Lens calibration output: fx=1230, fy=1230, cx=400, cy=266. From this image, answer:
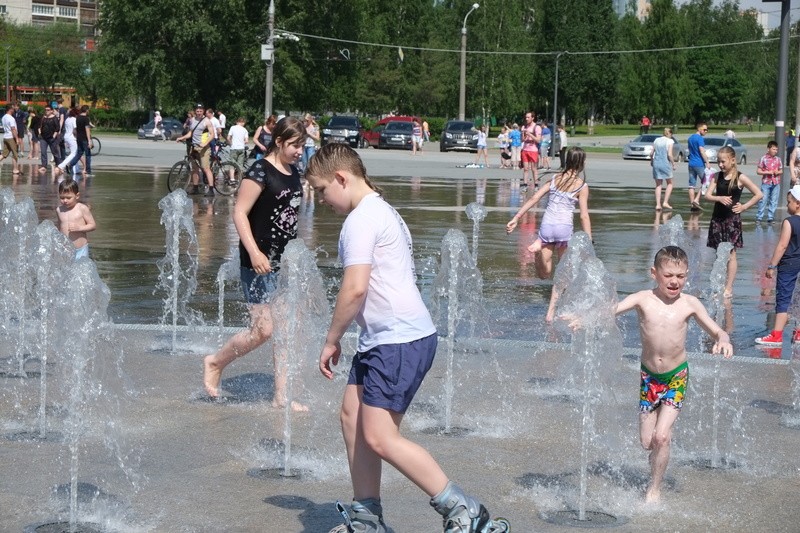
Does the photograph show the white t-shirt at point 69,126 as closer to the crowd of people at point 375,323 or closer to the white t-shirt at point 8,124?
the white t-shirt at point 8,124

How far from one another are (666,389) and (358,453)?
1756 mm

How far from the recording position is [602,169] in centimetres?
4162

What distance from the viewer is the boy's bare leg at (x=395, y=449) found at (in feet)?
15.2

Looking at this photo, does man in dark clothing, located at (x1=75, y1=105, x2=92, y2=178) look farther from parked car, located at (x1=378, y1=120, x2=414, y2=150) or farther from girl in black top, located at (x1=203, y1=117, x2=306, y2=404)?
parked car, located at (x1=378, y1=120, x2=414, y2=150)

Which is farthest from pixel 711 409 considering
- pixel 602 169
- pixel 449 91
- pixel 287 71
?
pixel 449 91

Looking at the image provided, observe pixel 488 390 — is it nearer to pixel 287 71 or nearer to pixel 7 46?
pixel 287 71

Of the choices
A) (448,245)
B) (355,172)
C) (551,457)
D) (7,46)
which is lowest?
(551,457)

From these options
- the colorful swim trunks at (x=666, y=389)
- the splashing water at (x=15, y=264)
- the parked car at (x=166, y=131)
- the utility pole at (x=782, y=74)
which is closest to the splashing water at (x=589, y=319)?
the colorful swim trunks at (x=666, y=389)

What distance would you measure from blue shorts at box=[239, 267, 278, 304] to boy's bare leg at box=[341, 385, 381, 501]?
8.45 ft

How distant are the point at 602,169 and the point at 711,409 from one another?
113 feet

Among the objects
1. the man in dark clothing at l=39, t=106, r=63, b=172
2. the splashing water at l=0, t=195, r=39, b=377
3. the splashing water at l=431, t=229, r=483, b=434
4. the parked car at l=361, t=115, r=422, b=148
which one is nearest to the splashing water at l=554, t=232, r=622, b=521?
the splashing water at l=431, t=229, r=483, b=434

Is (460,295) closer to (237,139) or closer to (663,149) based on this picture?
(663,149)

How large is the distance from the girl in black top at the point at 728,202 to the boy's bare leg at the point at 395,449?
321 inches

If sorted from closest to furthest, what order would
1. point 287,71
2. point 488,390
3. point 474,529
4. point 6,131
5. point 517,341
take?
1. point 474,529
2. point 488,390
3. point 517,341
4. point 6,131
5. point 287,71
